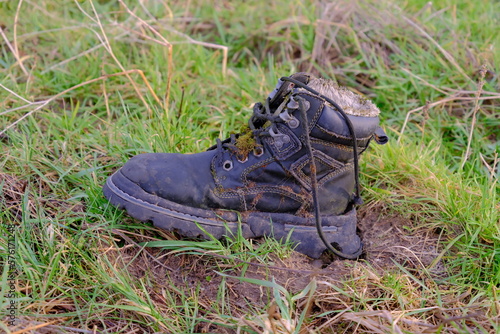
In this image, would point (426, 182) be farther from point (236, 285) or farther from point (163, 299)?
point (163, 299)

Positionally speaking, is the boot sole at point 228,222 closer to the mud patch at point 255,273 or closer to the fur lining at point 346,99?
the mud patch at point 255,273

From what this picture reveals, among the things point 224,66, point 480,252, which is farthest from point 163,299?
point 224,66

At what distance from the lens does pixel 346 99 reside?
1924mm

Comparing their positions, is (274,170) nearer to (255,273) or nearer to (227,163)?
(227,163)

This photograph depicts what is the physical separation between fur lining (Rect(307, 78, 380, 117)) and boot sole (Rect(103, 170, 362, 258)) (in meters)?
0.45

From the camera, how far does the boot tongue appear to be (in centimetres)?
197

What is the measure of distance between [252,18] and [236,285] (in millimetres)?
2558

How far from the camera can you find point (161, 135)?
2463 mm

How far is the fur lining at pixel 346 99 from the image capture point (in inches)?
75.3

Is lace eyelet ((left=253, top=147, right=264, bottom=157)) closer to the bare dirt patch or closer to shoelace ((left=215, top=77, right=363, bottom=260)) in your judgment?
shoelace ((left=215, top=77, right=363, bottom=260))

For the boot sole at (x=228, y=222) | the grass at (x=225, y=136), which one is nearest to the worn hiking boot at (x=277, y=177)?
the boot sole at (x=228, y=222)

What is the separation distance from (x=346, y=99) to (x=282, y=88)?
270 mm

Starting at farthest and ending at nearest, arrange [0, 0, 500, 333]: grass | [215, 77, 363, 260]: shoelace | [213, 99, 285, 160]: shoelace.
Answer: [213, 99, 285, 160]: shoelace < [215, 77, 363, 260]: shoelace < [0, 0, 500, 333]: grass

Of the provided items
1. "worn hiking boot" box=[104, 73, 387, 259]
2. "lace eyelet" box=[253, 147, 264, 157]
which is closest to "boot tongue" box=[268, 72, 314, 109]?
"worn hiking boot" box=[104, 73, 387, 259]
